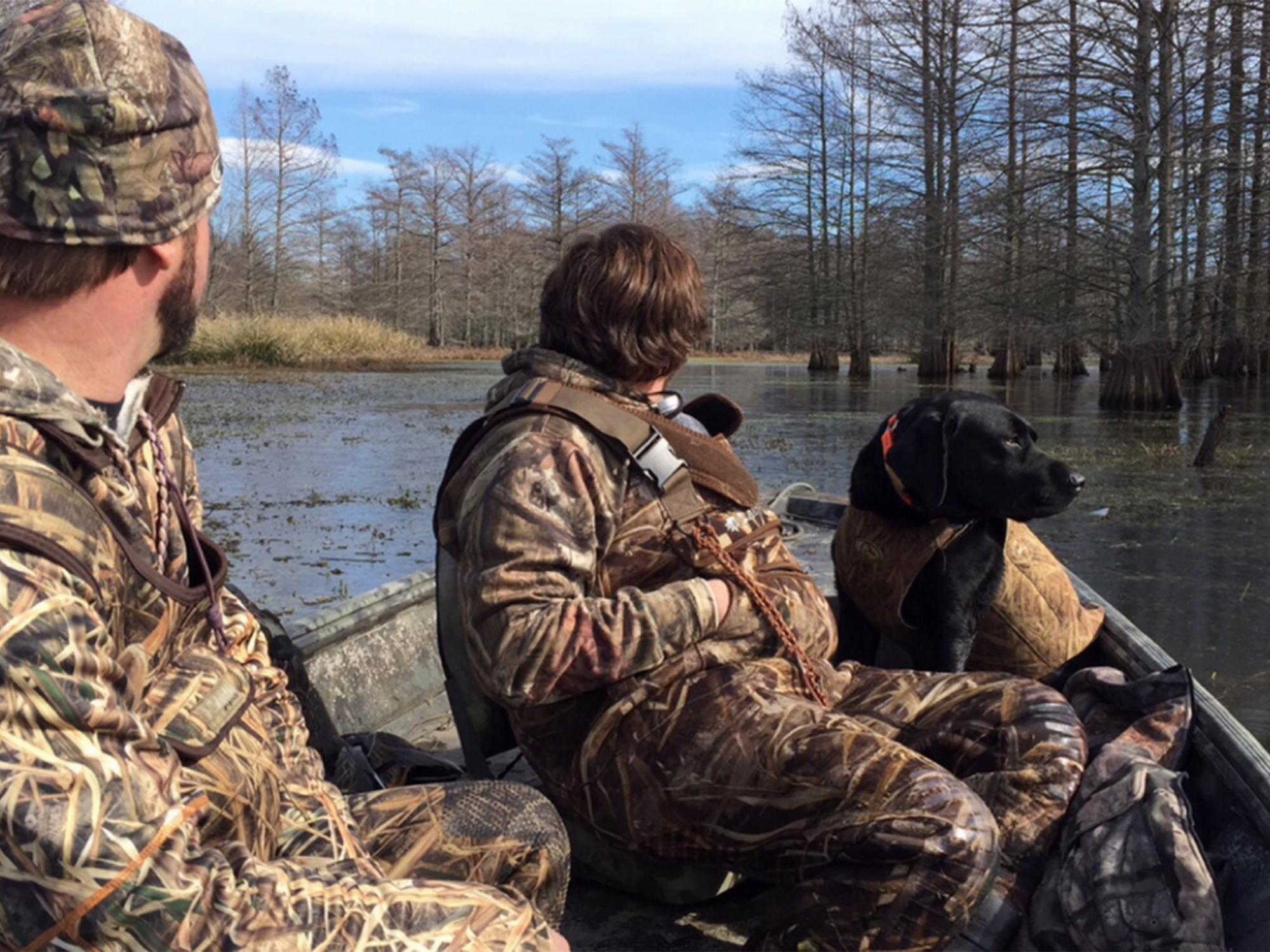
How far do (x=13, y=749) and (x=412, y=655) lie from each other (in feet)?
11.5

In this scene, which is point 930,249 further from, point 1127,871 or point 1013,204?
point 1127,871

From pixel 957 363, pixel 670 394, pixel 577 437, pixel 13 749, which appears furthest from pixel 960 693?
pixel 957 363

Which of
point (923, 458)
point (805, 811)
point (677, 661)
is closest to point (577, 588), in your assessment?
point (677, 661)

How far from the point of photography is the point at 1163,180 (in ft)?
81.1

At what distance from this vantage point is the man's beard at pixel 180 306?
1.63 m

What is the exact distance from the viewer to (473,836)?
7.52ft

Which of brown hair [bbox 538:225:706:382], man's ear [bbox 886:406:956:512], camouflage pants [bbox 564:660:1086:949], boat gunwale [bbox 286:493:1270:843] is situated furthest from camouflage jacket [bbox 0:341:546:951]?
man's ear [bbox 886:406:956:512]

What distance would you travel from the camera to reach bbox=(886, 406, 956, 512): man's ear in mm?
3834

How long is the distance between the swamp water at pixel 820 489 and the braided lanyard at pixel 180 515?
4.26 metres

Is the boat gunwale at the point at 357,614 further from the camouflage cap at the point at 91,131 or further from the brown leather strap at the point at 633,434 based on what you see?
the camouflage cap at the point at 91,131

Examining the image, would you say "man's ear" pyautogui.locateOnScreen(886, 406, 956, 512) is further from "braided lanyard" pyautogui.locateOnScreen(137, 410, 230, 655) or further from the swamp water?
the swamp water

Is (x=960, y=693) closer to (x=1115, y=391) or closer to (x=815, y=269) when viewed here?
(x=1115, y=391)

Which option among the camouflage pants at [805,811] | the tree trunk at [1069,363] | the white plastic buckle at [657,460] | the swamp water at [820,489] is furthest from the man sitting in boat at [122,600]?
the tree trunk at [1069,363]

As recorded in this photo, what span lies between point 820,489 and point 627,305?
10.8 m
